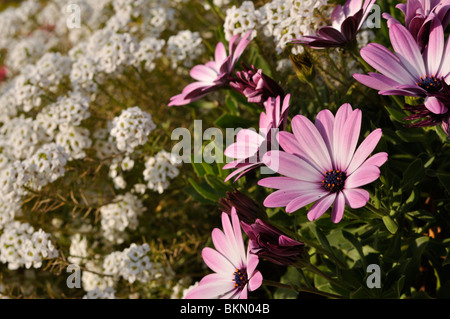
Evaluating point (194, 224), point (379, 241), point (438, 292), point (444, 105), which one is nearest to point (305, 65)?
point (444, 105)

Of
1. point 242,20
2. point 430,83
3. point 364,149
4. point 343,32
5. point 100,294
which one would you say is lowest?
point 100,294

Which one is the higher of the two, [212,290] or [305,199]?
[305,199]

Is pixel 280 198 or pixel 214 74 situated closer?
pixel 280 198

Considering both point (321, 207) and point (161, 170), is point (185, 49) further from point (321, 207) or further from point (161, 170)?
point (321, 207)

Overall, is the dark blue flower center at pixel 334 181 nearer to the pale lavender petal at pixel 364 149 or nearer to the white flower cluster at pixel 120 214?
the pale lavender petal at pixel 364 149

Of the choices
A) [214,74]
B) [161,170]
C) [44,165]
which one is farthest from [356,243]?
[44,165]

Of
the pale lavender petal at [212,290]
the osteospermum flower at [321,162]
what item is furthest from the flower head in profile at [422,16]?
the pale lavender petal at [212,290]

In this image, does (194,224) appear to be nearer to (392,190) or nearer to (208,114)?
(208,114)
